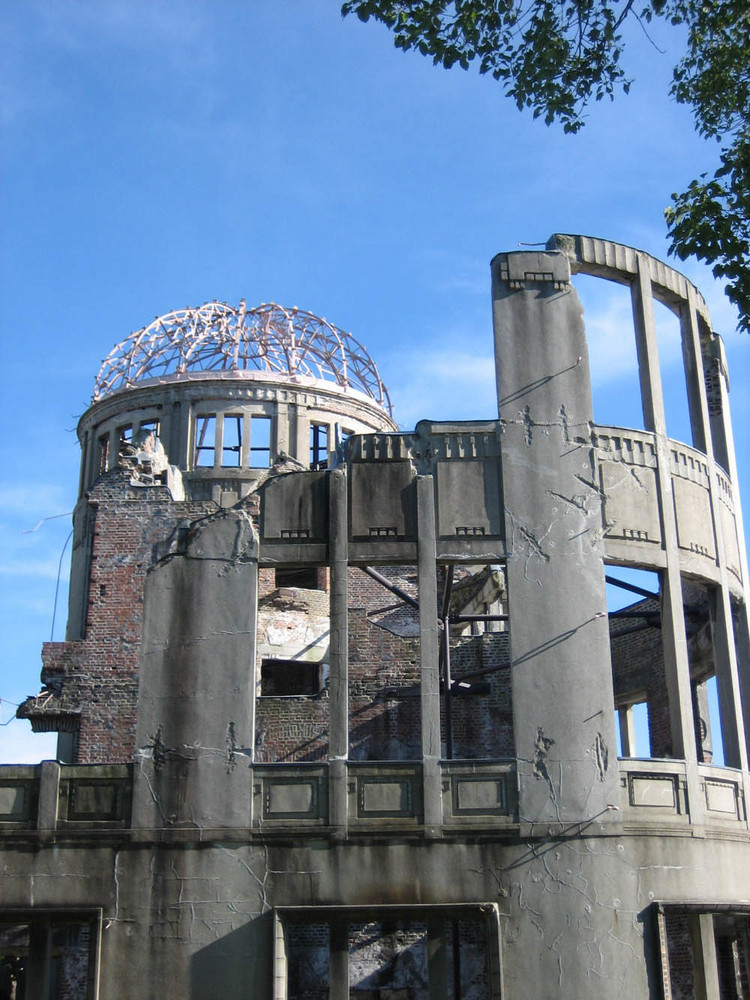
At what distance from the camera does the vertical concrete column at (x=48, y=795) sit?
1500 cm

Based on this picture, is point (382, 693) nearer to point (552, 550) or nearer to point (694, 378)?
point (552, 550)

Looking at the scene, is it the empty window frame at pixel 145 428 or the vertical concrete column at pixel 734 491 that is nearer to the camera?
the vertical concrete column at pixel 734 491

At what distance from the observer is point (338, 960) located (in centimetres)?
1427

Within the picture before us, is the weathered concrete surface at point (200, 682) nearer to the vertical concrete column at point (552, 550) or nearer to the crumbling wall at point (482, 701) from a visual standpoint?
the vertical concrete column at point (552, 550)

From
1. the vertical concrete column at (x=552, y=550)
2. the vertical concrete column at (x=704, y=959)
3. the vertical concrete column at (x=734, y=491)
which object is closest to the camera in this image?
the vertical concrete column at (x=704, y=959)

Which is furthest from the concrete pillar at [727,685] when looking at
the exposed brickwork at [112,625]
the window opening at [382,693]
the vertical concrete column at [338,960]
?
the exposed brickwork at [112,625]

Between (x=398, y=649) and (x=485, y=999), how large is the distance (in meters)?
6.03

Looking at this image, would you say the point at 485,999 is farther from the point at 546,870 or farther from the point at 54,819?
the point at 54,819

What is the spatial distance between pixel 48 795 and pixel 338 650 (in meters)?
3.97

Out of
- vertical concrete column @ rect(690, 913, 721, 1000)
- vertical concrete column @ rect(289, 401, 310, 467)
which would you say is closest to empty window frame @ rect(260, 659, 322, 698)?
vertical concrete column @ rect(289, 401, 310, 467)

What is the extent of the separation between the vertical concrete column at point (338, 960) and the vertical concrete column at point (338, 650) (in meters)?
1.11

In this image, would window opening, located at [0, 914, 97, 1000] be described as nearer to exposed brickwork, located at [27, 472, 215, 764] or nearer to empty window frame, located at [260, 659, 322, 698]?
exposed brickwork, located at [27, 472, 215, 764]

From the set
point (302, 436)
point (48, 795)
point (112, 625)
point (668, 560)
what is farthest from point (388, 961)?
point (302, 436)

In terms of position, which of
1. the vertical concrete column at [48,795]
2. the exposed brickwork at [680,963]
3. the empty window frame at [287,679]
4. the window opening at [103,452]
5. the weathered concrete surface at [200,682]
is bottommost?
the exposed brickwork at [680,963]
